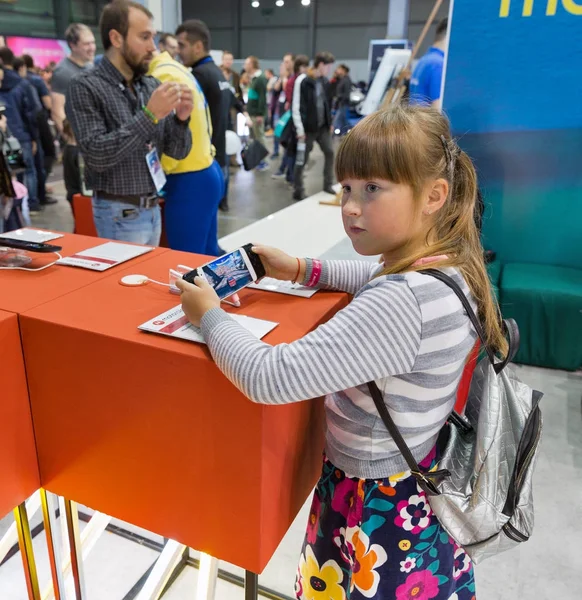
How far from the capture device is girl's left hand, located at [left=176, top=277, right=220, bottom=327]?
0.87m

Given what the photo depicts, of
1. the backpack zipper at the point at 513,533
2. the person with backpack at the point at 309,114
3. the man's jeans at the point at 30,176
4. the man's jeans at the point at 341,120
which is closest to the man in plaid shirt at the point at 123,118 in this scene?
the backpack zipper at the point at 513,533

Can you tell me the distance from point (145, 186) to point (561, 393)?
2078 mm

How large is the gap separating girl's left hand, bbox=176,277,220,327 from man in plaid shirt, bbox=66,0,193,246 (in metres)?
1.17

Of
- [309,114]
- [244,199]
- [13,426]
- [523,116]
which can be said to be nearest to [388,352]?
[13,426]

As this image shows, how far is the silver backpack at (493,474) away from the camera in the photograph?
94cm

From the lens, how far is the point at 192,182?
2.54 m

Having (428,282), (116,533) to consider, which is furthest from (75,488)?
(116,533)

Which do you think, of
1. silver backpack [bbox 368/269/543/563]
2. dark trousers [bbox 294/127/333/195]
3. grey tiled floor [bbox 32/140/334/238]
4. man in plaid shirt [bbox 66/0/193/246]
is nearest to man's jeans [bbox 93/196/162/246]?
man in plaid shirt [bbox 66/0/193/246]

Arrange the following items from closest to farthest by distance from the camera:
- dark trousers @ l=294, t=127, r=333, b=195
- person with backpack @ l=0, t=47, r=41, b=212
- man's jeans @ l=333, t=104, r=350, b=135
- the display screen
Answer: person with backpack @ l=0, t=47, r=41, b=212 < dark trousers @ l=294, t=127, r=333, b=195 < man's jeans @ l=333, t=104, r=350, b=135 < the display screen

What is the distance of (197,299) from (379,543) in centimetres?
51

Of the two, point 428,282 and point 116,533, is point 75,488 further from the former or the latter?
point 116,533

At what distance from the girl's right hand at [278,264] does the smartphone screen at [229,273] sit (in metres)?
0.05

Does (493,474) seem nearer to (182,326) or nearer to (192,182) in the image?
(182,326)

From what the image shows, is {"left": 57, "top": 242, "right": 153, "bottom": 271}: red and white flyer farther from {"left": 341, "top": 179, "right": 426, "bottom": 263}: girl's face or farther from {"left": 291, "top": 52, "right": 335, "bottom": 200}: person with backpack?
{"left": 291, "top": 52, "right": 335, "bottom": 200}: person with backpack
